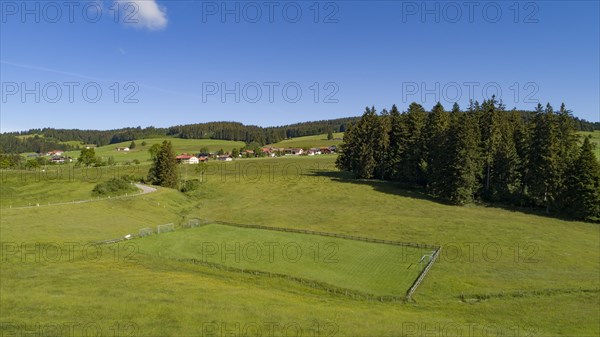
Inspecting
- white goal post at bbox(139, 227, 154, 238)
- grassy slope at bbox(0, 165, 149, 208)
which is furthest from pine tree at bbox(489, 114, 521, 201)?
grassy slope at bbox(0, 165, 149, 208)

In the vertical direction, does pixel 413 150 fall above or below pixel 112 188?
above

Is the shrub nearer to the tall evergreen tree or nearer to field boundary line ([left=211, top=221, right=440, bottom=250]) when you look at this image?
field boundary line ([left=211, top=221, right=440, bottom=250])

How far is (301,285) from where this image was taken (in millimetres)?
34000

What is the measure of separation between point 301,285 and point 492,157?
57.2 meters

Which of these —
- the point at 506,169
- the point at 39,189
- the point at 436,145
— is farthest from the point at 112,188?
the point at 506,169

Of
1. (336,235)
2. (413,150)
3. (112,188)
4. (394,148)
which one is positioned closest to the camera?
(336,235)

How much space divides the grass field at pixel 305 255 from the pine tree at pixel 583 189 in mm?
34717

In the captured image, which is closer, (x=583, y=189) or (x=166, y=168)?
(x=583, y=189)

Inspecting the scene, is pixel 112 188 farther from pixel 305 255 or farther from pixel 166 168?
pixel 305 255

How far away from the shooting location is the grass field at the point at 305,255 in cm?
3578

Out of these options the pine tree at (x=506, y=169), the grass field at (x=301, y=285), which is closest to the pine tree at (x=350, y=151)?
the grass field at (x=301, y=285)

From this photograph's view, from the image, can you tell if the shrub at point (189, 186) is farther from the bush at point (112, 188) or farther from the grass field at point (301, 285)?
the grass field at point (301, 285)

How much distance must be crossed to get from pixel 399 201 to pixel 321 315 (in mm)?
49167

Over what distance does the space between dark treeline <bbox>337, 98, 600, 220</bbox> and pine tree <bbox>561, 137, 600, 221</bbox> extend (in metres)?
0.13
